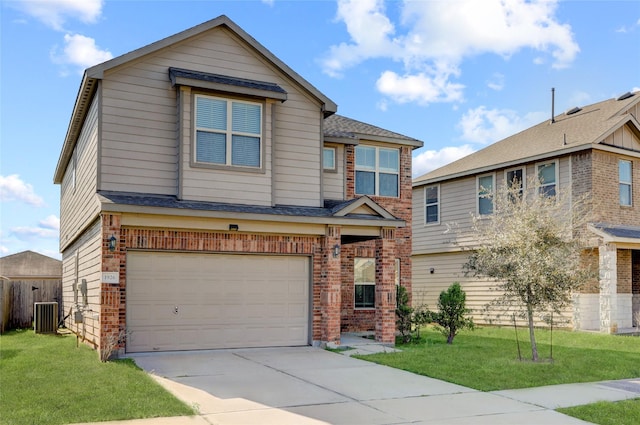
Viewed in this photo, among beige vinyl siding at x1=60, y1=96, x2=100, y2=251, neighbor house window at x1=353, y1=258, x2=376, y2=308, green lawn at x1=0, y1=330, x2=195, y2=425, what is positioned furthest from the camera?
neighbor house window at x1=353, y1=258, x2=376, y2=308

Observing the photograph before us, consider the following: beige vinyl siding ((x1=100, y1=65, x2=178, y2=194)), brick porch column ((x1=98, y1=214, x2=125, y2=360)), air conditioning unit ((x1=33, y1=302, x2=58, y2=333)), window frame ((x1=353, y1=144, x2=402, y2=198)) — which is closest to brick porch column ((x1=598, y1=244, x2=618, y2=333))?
window frame ((x1=353, y1=144, x2=402, y2=198))

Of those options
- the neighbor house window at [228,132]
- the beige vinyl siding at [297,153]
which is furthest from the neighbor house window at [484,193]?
the neighbor house window at [228,132]

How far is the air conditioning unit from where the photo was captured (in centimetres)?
1892

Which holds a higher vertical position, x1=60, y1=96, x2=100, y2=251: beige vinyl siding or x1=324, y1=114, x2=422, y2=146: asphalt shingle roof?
x1=324, y1=114, x2=422, y2=146: asphalt shingle roof

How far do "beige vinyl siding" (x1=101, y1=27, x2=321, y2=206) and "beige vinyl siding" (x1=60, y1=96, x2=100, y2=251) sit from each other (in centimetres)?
61

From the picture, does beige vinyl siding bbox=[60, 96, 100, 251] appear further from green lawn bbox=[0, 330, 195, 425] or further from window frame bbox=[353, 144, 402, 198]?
window frame bbox=[353, 144, 402, 198]

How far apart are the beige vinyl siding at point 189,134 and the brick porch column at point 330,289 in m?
1.29

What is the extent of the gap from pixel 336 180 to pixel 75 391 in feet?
33.8

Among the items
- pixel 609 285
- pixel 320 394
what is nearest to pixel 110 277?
pixel 320 394

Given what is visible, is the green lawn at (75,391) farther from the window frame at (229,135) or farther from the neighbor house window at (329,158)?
the neighbor house window at (329,158)

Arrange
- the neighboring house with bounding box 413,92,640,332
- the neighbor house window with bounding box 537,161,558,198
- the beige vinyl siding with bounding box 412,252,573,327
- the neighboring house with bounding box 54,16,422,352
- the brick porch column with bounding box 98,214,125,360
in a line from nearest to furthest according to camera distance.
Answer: the brick porch column with bounding box 98,214,125,360 → the neighboring house with bounding box 54,16,422,352 → the neighboring house with bounding box 413,92,640,332 → the neighbor house window with bounding box 537,161,558,198 → the beige vinyl siding with bounding box 412,252,573,327

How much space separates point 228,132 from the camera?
14320mm

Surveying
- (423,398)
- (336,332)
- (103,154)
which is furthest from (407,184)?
(423,398)

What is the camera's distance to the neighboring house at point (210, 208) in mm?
13070
